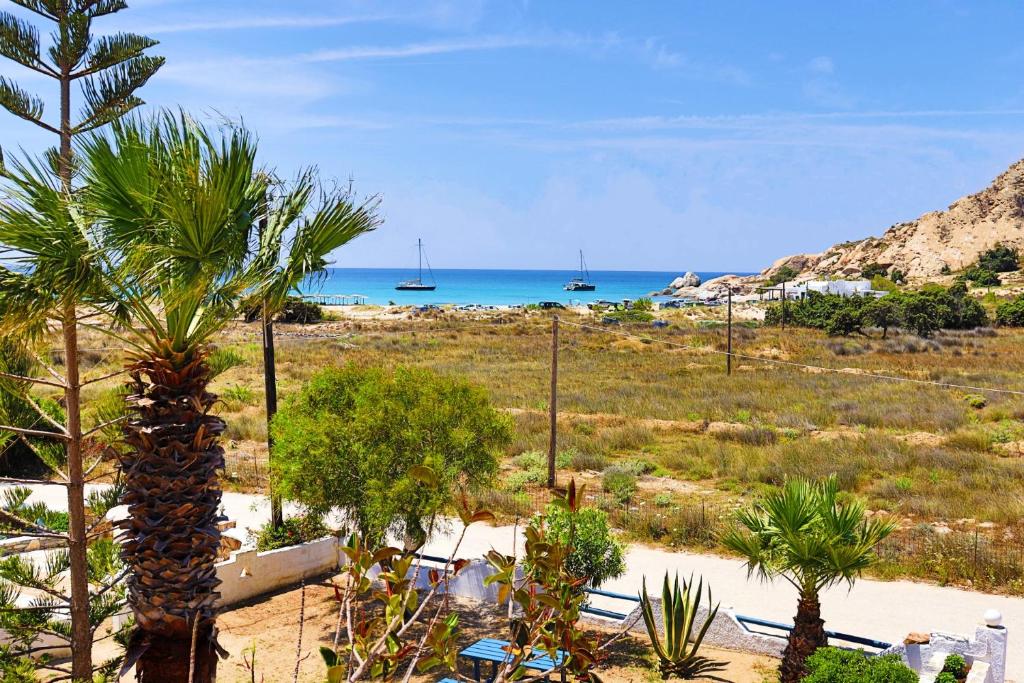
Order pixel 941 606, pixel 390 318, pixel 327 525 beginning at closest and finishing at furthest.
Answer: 1. pixel 941 606
2. pixel 327 525
3. pixel 390 318

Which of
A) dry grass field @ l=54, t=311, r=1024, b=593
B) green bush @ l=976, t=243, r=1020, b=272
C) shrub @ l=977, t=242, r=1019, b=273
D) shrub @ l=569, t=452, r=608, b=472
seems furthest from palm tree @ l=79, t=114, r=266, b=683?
green bush @ l=976, t=243, r=1020, b=272

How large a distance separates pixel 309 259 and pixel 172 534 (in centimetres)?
212

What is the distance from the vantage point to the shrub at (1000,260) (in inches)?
3469

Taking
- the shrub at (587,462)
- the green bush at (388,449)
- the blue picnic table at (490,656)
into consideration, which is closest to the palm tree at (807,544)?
the blue picnic table at (490,656)

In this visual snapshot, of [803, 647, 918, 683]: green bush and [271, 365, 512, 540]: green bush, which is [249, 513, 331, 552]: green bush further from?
[803, 647, 918, 683]: green bush

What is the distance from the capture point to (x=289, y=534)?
14.2 metres

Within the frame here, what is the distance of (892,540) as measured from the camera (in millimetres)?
15438

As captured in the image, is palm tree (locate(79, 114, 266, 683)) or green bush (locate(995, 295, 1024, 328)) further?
green bush (locate(995, 295, 1024, 328))

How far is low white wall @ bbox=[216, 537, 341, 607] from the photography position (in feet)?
41.8

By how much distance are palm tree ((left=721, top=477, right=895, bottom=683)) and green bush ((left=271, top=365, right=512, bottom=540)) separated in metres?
4.08

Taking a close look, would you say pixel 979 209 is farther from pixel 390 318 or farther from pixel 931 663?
pixel 931 663

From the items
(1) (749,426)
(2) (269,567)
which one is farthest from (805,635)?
(1) (749,426)

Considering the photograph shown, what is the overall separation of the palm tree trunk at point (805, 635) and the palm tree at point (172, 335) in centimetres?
625

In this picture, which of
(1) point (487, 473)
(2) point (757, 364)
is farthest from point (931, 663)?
(2) point (757, 364)
